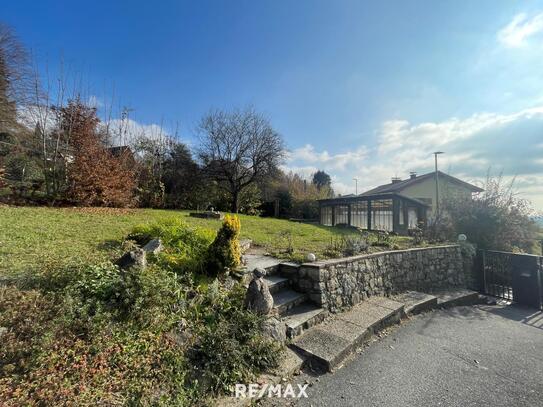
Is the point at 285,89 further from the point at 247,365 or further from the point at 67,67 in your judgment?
the point at 67,67

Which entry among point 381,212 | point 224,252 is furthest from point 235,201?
point 224,252

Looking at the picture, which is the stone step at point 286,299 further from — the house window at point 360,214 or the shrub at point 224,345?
the house window at point 360,214

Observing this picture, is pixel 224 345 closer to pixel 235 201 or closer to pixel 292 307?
pixel 292 307

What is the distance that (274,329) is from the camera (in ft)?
9.25

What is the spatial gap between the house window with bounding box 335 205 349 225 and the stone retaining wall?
8.20 meters

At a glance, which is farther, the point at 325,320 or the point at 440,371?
the point at 325,320

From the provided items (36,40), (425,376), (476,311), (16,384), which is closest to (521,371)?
(425,376)

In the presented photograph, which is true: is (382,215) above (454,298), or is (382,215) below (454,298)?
above

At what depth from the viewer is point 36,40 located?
28.1ft

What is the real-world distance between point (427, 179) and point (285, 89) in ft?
47.0

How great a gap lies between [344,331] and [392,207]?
11.3 meters

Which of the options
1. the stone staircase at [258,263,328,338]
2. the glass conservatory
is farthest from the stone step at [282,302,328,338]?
the glass conservatory

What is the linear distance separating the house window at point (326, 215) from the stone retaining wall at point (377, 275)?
32.1 feet

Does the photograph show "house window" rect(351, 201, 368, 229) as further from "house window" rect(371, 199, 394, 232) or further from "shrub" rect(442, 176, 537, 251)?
"shrub" rect(442, 176, 537, 251)
